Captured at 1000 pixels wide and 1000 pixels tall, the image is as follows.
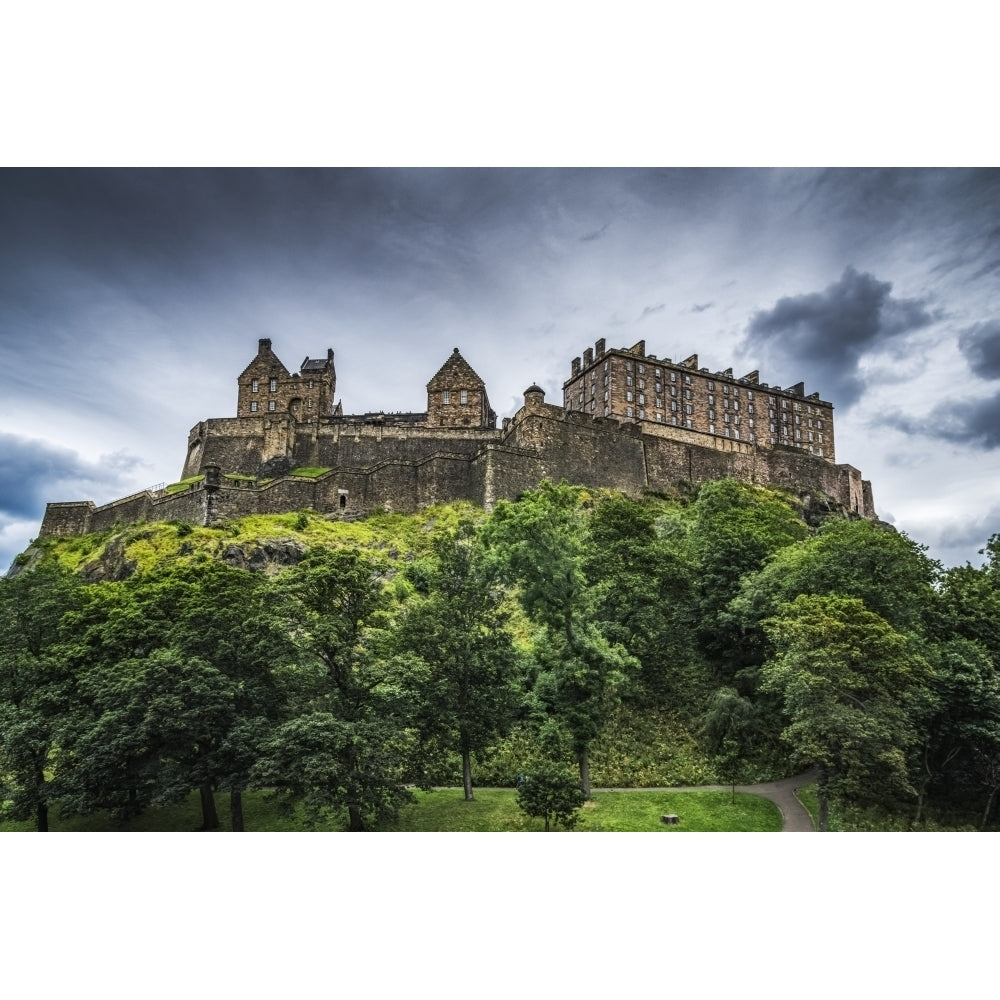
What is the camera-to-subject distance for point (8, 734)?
16.9m

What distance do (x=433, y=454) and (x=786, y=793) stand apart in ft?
88.6

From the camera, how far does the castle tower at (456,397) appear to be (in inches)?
1864

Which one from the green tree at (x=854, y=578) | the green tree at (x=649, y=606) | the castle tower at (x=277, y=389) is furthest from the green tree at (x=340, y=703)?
the castle tower at (x=277, y=389)

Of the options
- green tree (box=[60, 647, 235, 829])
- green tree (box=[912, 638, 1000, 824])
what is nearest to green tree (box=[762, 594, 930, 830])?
green tree (box=[912, 638, 1000, 824])

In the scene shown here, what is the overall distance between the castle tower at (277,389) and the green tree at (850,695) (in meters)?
35.3

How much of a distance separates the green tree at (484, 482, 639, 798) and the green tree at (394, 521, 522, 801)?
1.12 metres

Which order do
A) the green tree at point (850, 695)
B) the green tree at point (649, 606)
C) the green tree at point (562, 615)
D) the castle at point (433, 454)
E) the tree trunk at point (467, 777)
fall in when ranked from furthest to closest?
the castle at point (433, 454)
the green tree at point (649, 606)
the green tree at point (562, 615)
the tree trunk at point (467, 777)
the green tree at point (850, 695)

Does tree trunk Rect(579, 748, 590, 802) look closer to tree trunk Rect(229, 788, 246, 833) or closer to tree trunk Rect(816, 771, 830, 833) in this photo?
tree trunk Rect(816, 771, 830, 833)

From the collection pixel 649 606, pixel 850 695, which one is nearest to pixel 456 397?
pixel 649 606

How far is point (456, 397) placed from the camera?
156 ft

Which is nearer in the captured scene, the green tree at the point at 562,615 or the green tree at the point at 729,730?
the green tree at the point at 562,615

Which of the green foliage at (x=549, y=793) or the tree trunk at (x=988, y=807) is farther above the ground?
the green foliage at (x=549, y=793)

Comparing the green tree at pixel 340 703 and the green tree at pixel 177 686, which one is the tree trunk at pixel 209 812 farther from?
the green tree at pixel 340 703

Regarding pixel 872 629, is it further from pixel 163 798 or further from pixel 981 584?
pixel 163 798
